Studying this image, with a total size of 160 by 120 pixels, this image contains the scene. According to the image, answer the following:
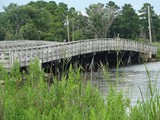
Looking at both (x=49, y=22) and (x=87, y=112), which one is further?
(x=49, y=22)

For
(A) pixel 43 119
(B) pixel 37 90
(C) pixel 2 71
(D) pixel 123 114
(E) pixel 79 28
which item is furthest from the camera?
(E) pixel 79 28

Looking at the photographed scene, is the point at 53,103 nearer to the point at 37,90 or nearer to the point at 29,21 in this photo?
the point at 37,90

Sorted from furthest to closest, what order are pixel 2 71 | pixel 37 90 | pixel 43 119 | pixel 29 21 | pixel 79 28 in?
pixel 79 28, pixel 29 21, pixel 2 71, pixel 37 90, pixel 43 119

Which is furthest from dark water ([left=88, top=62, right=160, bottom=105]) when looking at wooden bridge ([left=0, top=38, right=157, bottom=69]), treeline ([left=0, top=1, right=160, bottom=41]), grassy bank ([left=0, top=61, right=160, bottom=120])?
treeline ([left=0, top=1, right=160, bottom=41])

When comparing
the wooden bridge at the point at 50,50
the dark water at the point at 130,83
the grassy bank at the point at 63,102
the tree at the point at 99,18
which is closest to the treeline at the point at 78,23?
the tree at the point at 99,18

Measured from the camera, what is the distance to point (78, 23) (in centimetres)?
7888

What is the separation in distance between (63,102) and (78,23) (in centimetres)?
7226

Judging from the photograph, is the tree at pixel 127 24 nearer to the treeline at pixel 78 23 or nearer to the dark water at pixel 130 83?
the treeline at pixel 78 23

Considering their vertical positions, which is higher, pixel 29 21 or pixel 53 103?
pixel 29 21

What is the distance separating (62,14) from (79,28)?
17.9 feet

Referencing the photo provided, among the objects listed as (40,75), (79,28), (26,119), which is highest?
(79,28)

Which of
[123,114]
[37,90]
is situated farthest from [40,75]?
[123,114]

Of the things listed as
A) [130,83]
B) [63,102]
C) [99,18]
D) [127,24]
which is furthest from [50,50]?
[99,18]

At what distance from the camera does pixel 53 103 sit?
693 centimetres
